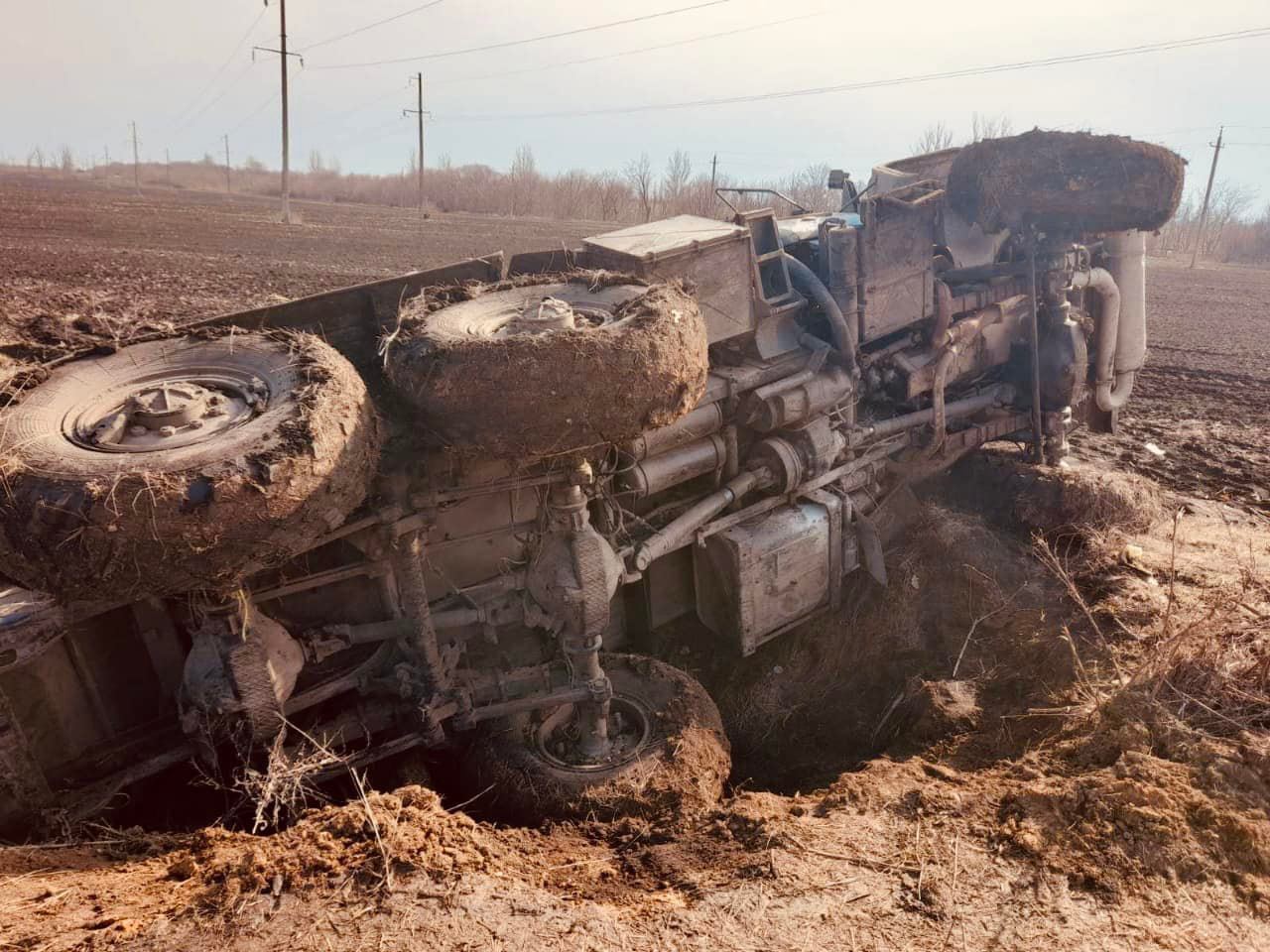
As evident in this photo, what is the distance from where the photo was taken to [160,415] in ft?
9.50

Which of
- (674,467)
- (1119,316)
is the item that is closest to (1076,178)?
(1119,316)

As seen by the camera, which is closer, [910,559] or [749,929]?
[749,929]

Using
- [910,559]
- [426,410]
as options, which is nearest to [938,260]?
[910,559]

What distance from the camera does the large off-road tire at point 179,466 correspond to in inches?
97.1

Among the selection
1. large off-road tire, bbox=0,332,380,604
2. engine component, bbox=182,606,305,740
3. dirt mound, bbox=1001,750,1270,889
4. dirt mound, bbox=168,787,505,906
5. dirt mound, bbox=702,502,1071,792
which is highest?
large off-road tire, bbox=0,332,380,604

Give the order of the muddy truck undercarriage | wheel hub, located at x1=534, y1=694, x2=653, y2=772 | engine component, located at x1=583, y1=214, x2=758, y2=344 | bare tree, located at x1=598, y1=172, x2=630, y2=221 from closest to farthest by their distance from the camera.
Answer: the muddy truck undercarriage → wheel hub, located at x1=534, y1=694, x2=653, y2=772 → engine component, located at x1=583, y1=214, x2=758, y2=344 → bare tree, located at x1=598, y1=172, x2=630, y2=221

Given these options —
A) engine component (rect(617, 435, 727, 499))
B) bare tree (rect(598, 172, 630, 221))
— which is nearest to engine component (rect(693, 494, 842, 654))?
engine component (rect(617, 435, 727, 499))

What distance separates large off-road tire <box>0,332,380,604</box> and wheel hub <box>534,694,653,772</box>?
1799 millimetres

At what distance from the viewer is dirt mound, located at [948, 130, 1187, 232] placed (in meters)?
5.77

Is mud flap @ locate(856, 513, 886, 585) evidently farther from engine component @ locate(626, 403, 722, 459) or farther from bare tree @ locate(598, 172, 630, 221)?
bare tree @ locate(598, 172, 630, 221)

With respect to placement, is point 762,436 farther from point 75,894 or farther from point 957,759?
point 75,894

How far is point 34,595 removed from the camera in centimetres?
323

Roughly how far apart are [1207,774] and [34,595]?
4.77m

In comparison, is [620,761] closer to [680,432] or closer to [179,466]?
[680,432]
